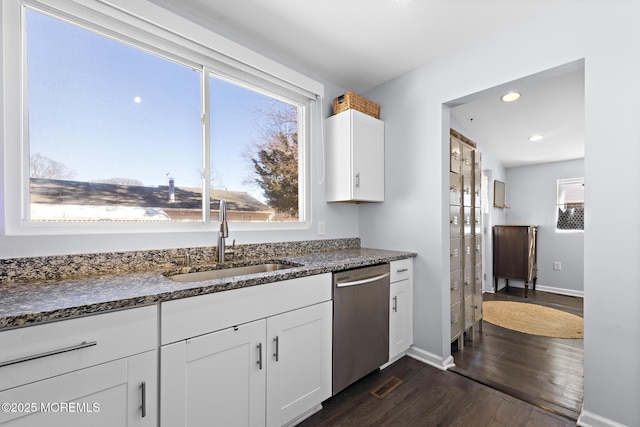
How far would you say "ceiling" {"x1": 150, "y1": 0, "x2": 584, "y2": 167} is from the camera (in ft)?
5.68

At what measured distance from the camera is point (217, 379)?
1254 mm

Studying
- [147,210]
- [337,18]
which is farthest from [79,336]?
[337,18]

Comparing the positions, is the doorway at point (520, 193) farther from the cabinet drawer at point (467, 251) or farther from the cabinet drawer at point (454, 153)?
the cabinet drawer at point (467, 251)

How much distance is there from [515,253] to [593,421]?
329 centimetres

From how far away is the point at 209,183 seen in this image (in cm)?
194

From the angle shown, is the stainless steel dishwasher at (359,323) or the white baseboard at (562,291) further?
the white baseboard at (562,291)

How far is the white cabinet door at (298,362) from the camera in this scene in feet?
4.75

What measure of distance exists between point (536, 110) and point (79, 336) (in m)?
4.24

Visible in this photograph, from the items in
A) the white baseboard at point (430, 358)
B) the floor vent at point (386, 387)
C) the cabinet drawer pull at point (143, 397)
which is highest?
the cabinet drawer pull at point (143, 397)

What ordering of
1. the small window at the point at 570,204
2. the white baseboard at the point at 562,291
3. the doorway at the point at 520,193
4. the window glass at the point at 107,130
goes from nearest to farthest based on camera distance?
the window glass at the point at 107,130
the doorway at the point at 520,193
the white baseboard at the point at 562,291
the small window at the point at 570,204

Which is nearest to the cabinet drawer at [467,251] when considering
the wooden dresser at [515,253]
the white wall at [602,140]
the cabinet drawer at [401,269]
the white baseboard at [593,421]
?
the cabinet drawer at [401,269]

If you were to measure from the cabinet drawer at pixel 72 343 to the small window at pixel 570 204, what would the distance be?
19.1ft

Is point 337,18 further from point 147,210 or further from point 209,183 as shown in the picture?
point 147,210

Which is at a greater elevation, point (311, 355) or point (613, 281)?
point (613, 281)
